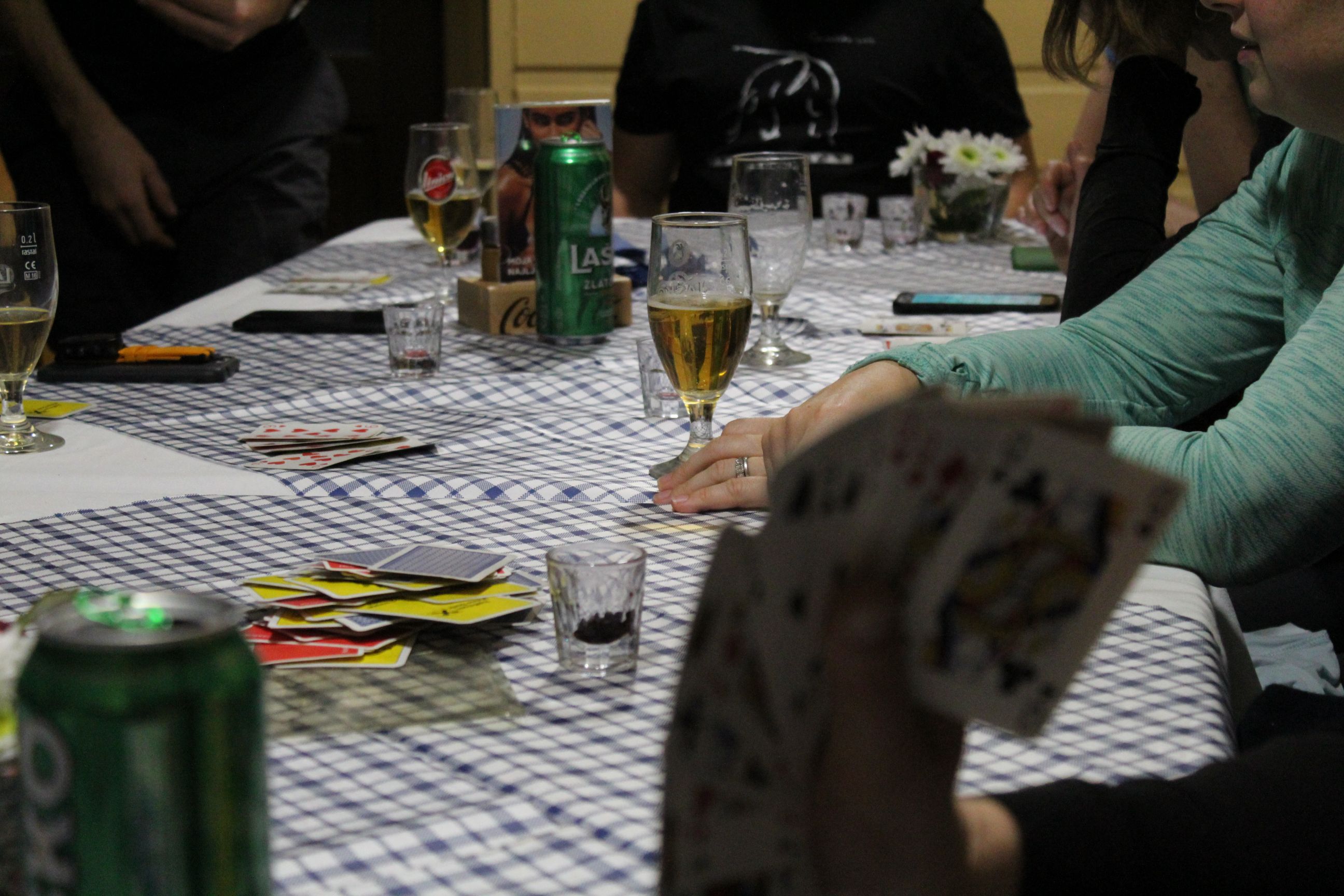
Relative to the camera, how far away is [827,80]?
302 cm

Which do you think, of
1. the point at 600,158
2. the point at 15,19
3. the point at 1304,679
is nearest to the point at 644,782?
the point at 1304,679

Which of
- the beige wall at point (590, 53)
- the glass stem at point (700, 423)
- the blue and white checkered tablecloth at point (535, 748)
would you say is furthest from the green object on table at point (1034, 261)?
the beige wall at point (590, 53)

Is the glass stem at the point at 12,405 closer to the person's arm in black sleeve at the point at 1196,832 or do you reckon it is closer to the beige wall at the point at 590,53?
the person's arm in black sleeve at the point at 1196,832

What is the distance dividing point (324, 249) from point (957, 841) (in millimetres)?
2162

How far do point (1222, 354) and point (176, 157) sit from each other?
84.9 inches

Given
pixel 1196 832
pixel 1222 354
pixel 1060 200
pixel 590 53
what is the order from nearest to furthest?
pixel 1196 832
pixel 1222 354
pixel 1060 200
pixel 590 53

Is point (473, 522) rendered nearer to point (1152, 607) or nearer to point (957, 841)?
point (1152, 607)

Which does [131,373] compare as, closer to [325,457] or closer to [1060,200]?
[325,457]

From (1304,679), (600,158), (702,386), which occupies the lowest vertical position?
(1304,679)

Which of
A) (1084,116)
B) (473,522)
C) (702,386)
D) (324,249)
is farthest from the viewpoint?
(324,249)

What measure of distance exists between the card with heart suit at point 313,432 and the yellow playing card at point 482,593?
0.43 metres

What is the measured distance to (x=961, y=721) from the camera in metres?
0.39

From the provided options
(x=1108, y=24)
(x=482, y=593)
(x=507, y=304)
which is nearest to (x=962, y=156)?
(x=1108, y=24)

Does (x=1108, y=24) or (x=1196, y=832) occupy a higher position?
(x=1108, y=24)
